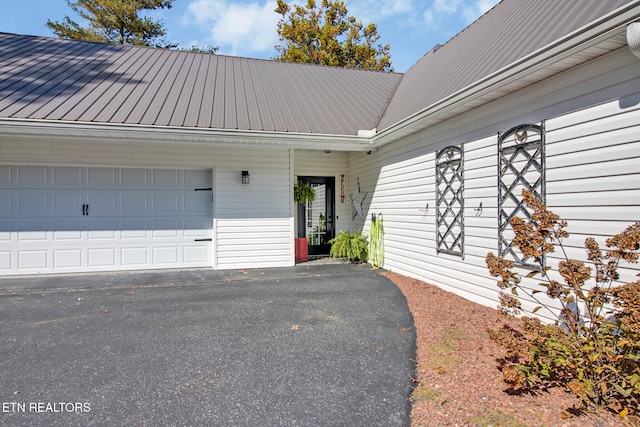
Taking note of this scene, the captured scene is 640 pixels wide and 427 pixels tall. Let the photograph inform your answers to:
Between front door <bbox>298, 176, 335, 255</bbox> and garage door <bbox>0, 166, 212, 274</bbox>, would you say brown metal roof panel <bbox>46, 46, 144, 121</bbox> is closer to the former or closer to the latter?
garage door <bbox>0, 166, 212, 274</bbox>

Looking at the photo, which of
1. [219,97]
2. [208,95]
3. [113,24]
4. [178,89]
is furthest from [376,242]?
[113,24]

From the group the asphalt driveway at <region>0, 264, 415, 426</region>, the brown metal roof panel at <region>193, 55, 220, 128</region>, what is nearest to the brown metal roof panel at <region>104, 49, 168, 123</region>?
the brown metal roof panel at <region>193, 55, 220, 128</region>

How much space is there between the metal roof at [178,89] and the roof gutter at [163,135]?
16cm

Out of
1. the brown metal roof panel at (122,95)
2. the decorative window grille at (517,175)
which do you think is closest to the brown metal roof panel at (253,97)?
the brown metal roof panel at (122,95)

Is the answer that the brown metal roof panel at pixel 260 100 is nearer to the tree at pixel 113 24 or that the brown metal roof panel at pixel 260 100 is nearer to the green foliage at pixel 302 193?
the green foliage at pixel 302 193

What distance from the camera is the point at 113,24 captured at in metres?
17.3

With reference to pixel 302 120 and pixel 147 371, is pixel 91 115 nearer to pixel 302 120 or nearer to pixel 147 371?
pixel 302 120

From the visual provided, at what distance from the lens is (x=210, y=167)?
7617mm

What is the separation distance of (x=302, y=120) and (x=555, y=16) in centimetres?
453

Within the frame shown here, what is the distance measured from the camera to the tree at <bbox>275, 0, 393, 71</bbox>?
58.2 ft

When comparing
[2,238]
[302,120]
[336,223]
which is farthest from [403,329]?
[2,238]

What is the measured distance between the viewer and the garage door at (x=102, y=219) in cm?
684

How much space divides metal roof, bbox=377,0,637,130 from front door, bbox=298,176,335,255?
8.04 ft

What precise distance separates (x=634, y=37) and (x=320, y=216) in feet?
24.4
